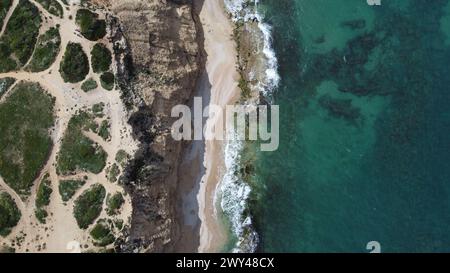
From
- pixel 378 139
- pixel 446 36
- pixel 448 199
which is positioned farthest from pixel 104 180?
pixel 446 36

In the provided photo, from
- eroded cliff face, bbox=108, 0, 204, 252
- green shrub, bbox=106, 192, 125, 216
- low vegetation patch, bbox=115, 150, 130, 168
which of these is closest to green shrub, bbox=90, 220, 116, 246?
eroded cliff face, bbox=108, 0, 204, 252

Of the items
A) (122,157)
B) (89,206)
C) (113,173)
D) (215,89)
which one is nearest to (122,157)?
(122,157)

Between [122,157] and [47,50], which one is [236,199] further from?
[47,50]

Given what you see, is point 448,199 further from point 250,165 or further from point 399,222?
point 250,165

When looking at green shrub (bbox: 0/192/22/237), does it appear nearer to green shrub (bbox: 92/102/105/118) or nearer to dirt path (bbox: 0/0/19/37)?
green shrub (bbox: 92/102/105/118)

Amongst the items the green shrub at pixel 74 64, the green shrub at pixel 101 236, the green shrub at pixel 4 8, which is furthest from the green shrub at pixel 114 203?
the green shrub at pixel 4 8
